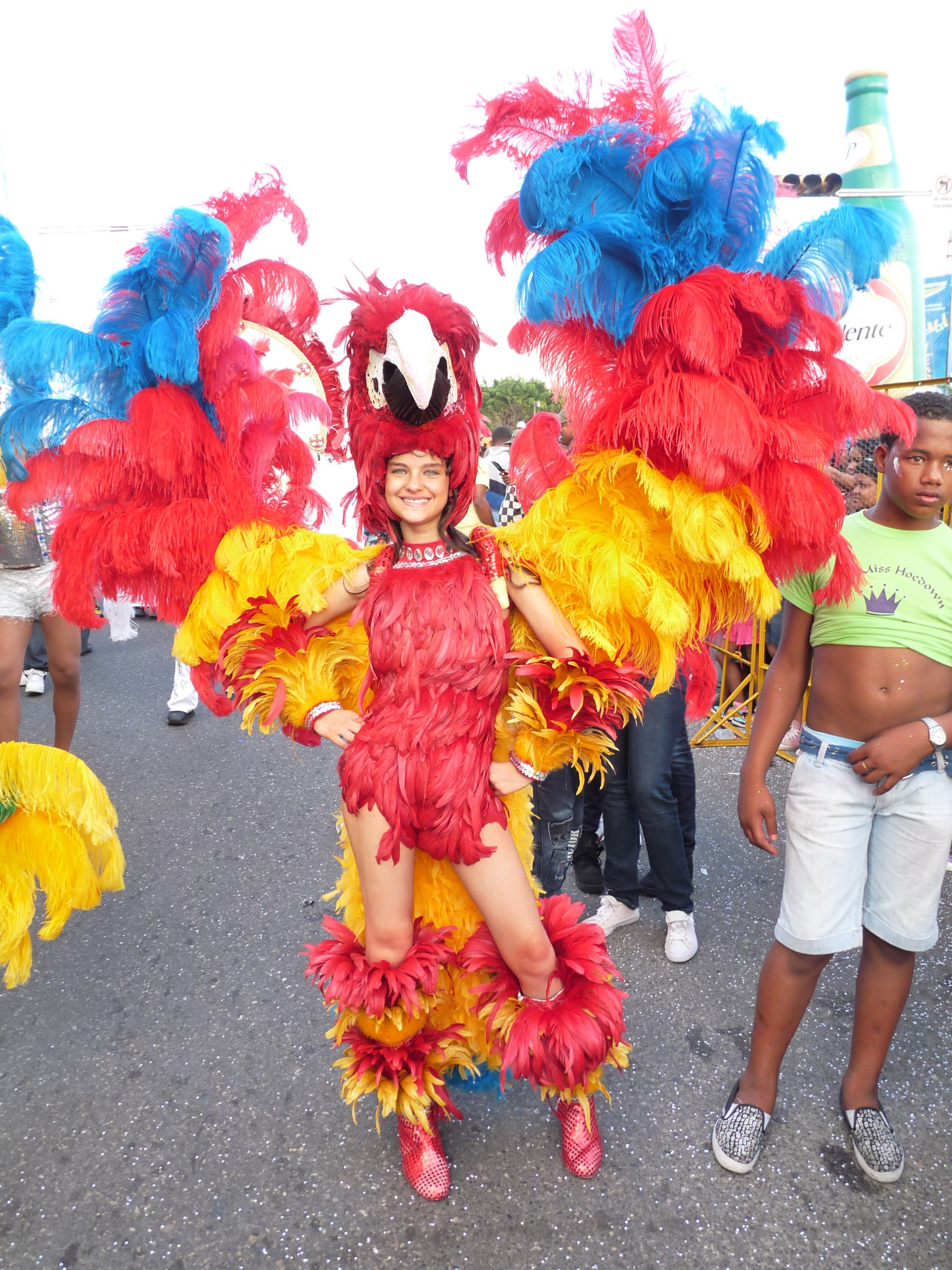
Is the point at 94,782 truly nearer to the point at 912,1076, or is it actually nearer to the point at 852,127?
the point at 912,1076

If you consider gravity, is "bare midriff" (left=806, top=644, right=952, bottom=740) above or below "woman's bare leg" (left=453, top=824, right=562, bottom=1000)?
above

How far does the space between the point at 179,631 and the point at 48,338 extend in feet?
2.35

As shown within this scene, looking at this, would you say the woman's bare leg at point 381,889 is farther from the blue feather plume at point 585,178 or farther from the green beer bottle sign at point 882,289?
the green beer bottle sign at point 882,289

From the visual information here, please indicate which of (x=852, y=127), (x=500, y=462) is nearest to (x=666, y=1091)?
(x=500, y=462)

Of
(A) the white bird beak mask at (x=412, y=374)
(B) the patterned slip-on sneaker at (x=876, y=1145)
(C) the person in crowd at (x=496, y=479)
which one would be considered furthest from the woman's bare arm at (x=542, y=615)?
(C) the person in crowd at (x=496, y=479)

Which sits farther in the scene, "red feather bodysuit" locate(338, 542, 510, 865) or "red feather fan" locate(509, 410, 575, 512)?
"red feather fan" locate(509, 410, 575, 512)

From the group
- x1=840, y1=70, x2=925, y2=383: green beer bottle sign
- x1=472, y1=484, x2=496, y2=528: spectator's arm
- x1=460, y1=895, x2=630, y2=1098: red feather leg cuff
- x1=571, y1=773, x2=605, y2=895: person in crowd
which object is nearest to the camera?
x1=460, y1=895, x2=630, y2=1098: red feather leg cuff

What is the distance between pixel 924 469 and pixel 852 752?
643mm

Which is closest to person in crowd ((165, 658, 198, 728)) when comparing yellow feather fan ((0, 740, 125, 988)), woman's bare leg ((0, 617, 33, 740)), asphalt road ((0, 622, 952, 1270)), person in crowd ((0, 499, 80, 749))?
person in crowd ((0, 499, 80, 749))

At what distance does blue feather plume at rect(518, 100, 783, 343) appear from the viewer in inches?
54.4

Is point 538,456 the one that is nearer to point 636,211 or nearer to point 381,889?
point 636,211

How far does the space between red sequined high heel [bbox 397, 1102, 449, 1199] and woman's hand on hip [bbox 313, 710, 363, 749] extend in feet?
2.96

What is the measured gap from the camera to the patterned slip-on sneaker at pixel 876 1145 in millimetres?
1715

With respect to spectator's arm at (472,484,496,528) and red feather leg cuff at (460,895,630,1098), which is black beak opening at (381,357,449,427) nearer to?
red feather leg cuff at (460,895,630,1098)
